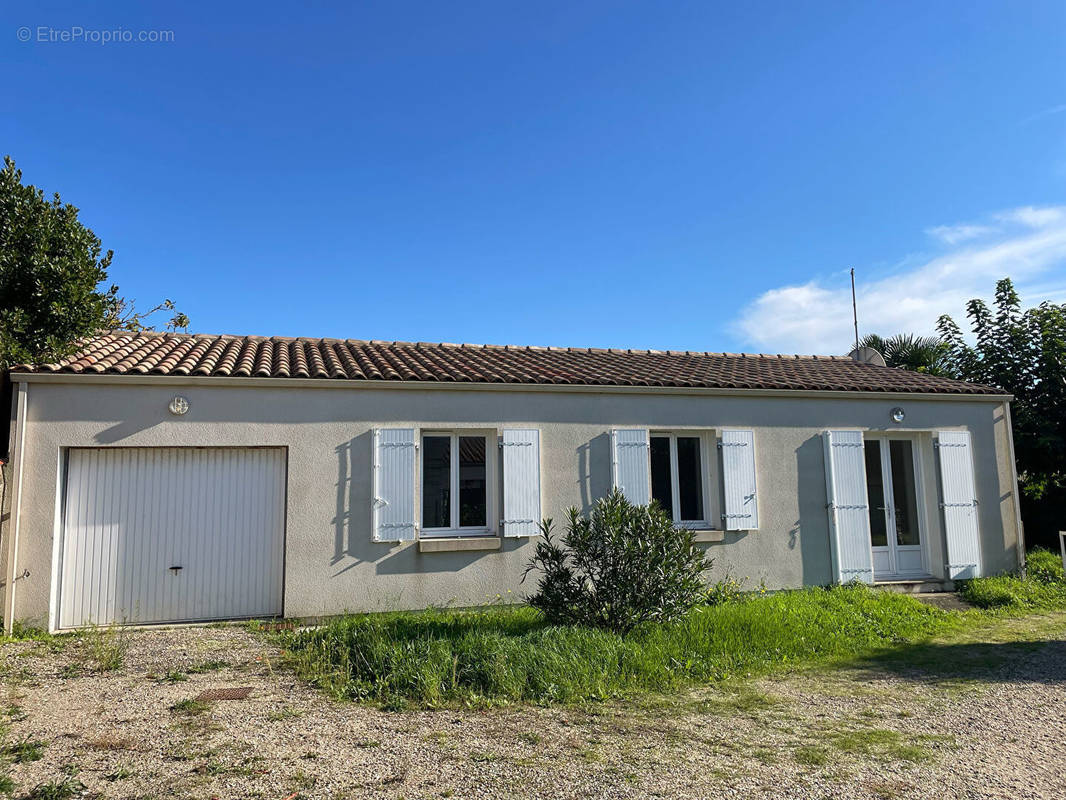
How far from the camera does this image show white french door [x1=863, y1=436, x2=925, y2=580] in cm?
1029

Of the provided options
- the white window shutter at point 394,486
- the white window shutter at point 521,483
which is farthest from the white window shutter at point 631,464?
the white window shutter at point 394,486

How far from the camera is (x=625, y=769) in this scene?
4.02 metres

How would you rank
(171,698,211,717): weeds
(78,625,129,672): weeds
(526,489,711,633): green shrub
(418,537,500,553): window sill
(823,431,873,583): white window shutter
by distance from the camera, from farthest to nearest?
1. (823,431,873,583): white window shutter
2. (418,537,500,553): window sill
3. (526,489,711,633): green shrub
4. (78,625,129,672): weeds
5. (171,698,211,717): weeds

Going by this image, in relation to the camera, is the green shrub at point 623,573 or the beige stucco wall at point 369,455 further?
the beige stucco wall at point 369,455

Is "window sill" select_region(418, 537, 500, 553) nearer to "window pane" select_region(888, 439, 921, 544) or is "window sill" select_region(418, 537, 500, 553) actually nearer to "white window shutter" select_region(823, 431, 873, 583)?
"white window shutter" select_region(823, 431, 873, 583)

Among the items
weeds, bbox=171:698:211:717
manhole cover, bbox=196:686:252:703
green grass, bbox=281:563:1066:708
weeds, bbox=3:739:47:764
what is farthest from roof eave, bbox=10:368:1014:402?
weeds, bbox=3:739:47:764

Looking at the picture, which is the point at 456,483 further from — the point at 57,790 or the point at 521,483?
the point at 57,790

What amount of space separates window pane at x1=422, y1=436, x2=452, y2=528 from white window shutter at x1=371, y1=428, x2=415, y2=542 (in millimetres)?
335

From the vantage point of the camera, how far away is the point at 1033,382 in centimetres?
1293

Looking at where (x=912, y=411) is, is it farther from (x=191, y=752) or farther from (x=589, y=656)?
(x=191, y=752)

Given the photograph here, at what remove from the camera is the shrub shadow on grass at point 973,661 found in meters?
6.17

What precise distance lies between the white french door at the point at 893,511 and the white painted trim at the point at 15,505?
1062cm

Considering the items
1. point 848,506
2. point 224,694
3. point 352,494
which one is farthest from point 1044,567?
point 224,694

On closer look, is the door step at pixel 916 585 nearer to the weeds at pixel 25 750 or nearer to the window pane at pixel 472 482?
the window pane at pixel 472 482
